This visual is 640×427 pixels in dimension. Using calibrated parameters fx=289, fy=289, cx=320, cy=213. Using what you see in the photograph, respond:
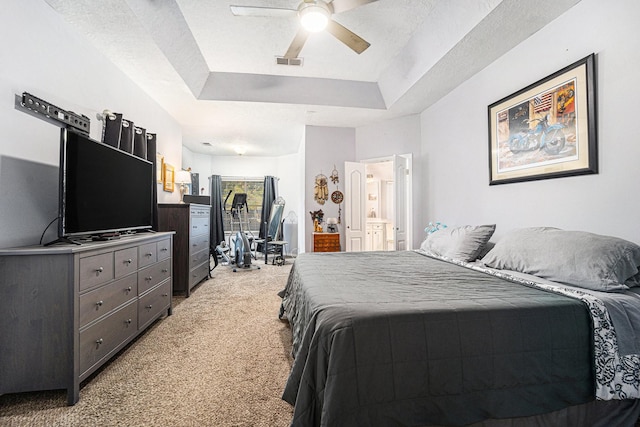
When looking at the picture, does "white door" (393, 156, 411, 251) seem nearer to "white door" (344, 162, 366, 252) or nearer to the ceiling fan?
"white door" (344, 162, 366, 252)

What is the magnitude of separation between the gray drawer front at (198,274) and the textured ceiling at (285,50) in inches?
92.1

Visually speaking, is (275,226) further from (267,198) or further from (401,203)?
(401,203)

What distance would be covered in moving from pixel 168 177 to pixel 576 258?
4631mm

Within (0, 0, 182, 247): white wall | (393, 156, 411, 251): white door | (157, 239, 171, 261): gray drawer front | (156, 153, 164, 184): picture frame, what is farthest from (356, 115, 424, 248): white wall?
(0, 0, 182, 247): white wall

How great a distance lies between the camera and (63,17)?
2.22 m

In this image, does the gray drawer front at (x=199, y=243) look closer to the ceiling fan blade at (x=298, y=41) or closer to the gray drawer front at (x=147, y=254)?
the gray drawer front at (x=147, y=254)

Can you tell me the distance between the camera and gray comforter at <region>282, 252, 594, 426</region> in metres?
1.12

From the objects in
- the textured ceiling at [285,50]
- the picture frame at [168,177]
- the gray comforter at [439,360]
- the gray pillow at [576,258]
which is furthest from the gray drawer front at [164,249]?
the gray pillow at [576,258]

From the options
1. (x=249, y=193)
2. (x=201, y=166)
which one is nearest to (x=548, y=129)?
(x=249, y=193)

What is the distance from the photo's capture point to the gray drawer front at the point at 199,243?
3.81 m

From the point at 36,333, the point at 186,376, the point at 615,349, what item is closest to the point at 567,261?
the point at 615,349

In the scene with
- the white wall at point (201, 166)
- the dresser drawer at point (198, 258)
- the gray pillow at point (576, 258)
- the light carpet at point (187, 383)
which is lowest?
the light carpet at point (187, 383)

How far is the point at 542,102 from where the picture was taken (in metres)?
2.38

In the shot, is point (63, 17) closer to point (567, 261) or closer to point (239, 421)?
point (239, 421)
